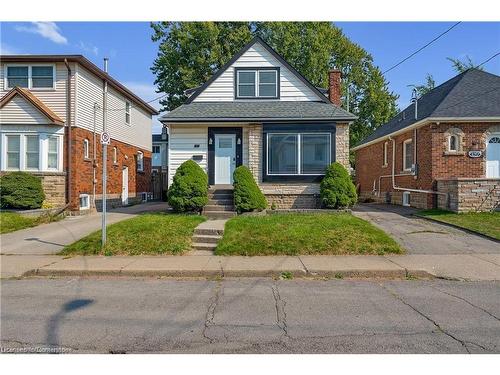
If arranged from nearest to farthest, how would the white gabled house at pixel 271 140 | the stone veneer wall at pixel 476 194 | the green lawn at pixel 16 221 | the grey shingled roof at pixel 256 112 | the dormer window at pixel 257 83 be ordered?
the green lawn at pixel 16 221 → the stone veneer wall at pixel 476 194 → the grey shingled roof at pixel 256 112 → the white gabled house at pixel 271 140 → the dormer window at pixel 257 83

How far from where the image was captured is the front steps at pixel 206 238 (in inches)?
361

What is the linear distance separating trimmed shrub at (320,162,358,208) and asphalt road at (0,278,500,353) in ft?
21.9

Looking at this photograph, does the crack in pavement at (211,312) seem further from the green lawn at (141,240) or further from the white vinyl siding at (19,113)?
the white vinyl siding at (19,113)

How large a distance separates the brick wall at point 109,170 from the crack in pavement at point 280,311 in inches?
488

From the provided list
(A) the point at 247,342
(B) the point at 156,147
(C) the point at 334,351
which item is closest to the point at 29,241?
(A) the point at 247,342

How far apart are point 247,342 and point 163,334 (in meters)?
1.02

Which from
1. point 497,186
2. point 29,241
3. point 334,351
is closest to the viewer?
point 334,351

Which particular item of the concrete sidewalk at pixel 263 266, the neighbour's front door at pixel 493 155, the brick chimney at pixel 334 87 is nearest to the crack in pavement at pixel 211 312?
the concrete sidewalk at pixel 263 266

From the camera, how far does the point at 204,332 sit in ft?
14.3

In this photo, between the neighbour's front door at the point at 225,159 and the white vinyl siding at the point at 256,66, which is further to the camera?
the white vinyl siding at the point at 256,66

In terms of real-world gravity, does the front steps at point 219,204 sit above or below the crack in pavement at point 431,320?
above

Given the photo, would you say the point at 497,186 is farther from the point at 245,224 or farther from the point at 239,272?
the point at 239,272

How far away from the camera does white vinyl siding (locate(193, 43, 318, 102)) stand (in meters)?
16.3

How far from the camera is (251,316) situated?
4914mm
